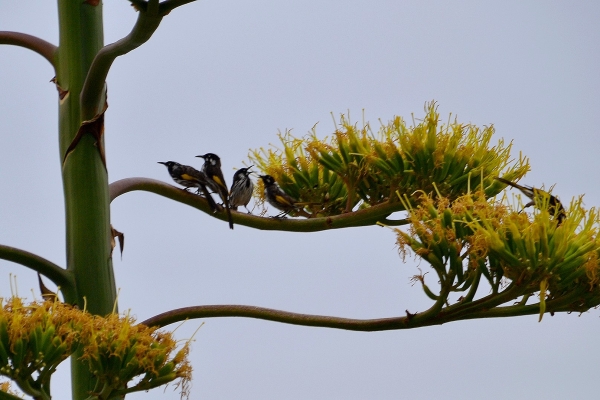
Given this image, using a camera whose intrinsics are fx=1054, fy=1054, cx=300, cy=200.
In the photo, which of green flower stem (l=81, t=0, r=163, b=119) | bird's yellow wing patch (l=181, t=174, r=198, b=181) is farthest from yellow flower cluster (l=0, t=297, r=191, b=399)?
bird's yellow wing patch (l=181, t=174, r=198, b=181)

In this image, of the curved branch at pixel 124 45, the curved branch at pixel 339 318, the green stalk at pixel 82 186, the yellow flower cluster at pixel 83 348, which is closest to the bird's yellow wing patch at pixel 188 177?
the green stalk at pixel 82 186

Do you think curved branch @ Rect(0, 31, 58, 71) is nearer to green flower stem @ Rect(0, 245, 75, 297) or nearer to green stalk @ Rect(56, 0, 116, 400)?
green stalk @ Rect(56, 0, 116, 400)

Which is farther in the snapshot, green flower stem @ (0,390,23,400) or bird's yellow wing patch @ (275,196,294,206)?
bird's yellow wing patch @ (275,196,294,206)

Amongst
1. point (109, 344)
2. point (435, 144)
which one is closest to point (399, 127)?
point (435, 144)

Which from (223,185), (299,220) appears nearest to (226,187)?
(223,185)

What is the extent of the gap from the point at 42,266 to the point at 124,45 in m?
1.14

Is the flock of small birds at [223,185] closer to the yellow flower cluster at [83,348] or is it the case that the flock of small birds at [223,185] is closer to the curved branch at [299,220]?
the curved branch at [299,220]

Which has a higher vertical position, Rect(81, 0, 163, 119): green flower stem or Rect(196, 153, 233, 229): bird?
Rect(81, 0, 163, 119): green flower stem

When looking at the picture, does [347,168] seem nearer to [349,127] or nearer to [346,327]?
[349,127]

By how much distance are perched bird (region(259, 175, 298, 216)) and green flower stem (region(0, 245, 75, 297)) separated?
5.49ft

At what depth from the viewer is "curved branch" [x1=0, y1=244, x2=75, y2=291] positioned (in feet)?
15.9

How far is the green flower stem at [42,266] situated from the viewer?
191 inches

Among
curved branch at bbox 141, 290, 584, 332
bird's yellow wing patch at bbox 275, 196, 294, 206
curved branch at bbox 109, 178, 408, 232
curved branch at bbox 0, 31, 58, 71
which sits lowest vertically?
curved branch at bbox 141, 290, 584, 332

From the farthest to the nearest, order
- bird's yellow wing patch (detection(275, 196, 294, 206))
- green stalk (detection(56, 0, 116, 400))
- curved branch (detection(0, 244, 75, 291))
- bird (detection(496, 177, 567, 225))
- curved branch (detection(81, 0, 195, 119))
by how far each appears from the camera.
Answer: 1. bird's yellow wing patch (detection(275, 196, 294, 206))
2. green stalk (detection(56, 0, 116, 400))
3. bird (detection(496, 177, 567, 225))
4. curved branch (detection(0, 244, 75, 291))
5. curved branch (detection(81, 0, 195, 119))
